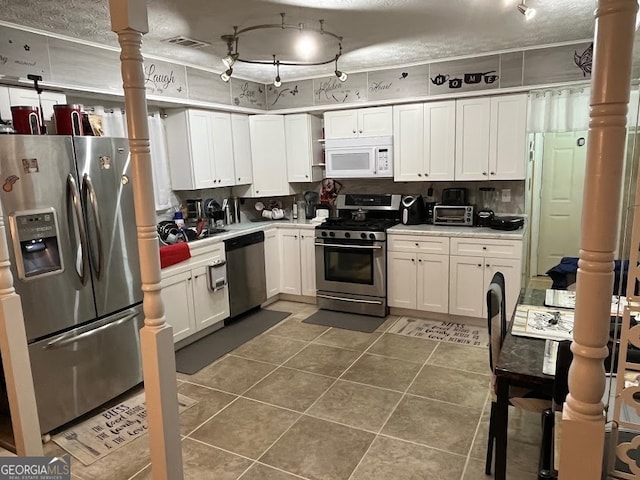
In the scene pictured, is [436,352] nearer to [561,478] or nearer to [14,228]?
[561,478]

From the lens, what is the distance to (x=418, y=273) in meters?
4.55

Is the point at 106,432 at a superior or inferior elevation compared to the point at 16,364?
inferior

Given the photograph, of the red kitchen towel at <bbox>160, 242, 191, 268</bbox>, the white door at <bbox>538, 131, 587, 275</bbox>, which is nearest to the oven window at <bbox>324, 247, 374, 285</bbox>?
the red kitchen towel at <bbox>160, 242, 191, 268</bbox>

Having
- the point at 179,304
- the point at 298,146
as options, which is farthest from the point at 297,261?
the point at 179,304

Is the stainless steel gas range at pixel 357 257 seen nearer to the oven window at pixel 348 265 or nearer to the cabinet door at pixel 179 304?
the oven window at pixel 348 265

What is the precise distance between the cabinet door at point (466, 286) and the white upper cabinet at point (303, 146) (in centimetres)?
200

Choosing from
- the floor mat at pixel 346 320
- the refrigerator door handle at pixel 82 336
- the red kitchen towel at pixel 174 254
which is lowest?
the floor mat at pixel 346 320

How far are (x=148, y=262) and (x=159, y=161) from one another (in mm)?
2951

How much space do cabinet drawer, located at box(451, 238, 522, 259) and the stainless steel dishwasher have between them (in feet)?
6.81

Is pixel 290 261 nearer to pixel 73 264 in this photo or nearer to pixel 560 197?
pixel 73 264

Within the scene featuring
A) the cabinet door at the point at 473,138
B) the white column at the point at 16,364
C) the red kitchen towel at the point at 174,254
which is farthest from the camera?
the cabinet door at the point at 473,138

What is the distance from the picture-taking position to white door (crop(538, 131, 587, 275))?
18.4ft

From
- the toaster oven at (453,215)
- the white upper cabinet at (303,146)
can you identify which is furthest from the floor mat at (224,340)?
the toaster oven at (453,215)

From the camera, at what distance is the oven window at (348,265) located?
15.5 ft
